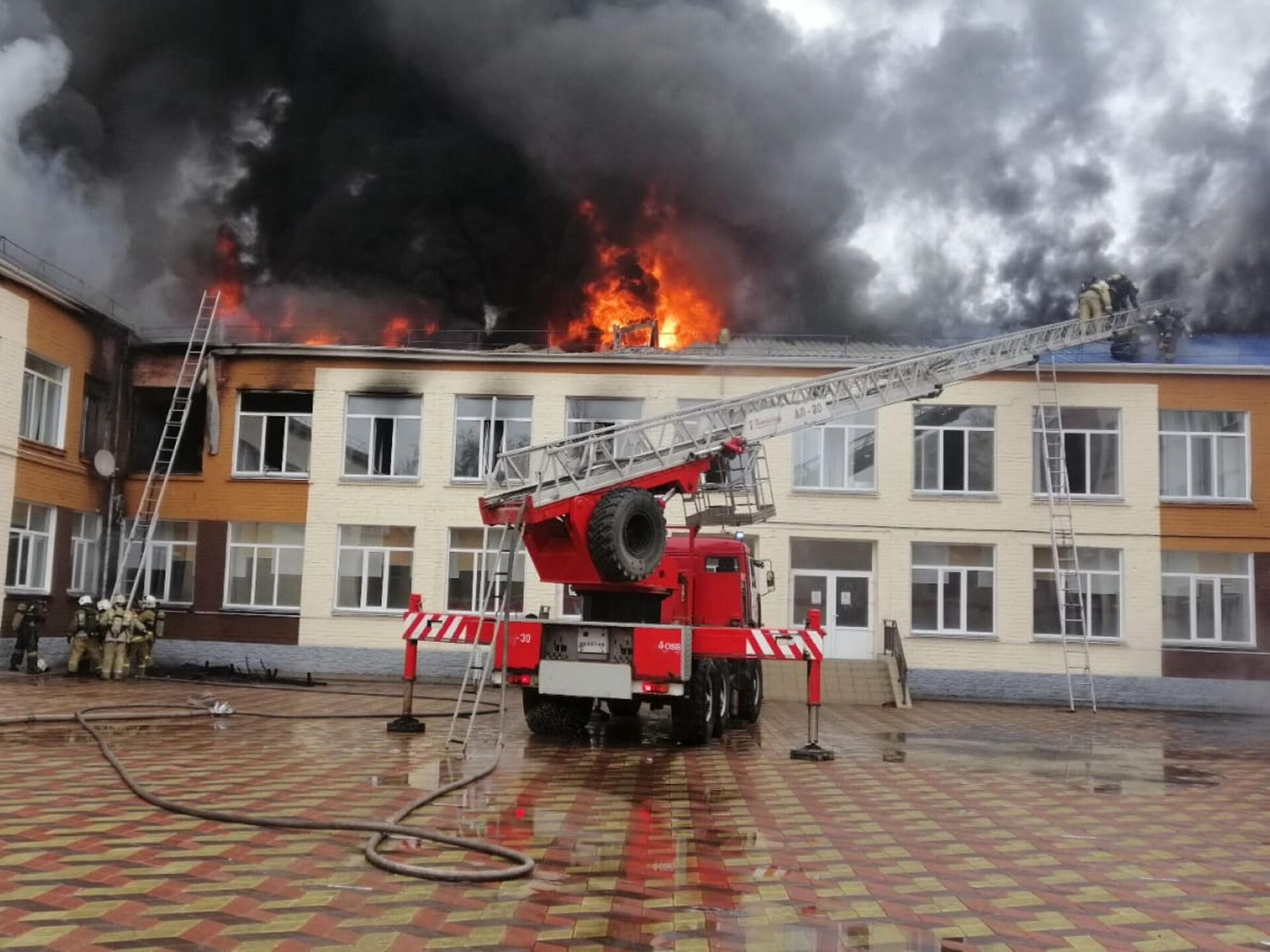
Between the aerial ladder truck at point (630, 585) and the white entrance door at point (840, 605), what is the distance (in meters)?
8.31

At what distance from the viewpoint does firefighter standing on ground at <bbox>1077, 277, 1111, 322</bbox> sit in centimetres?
2178

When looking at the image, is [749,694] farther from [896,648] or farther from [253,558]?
[253,558]

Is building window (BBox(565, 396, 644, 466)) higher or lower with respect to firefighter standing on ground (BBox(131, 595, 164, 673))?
higher

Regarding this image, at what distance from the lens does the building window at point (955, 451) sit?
2280 cm

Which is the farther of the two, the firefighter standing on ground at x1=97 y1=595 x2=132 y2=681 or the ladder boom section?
the firefighter standing on ground at x1=97 y1=595 x2=132 y2=681

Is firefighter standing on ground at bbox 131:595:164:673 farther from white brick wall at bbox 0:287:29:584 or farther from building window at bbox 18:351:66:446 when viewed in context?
building window at bbox 18:351:66:446

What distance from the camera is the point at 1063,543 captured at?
22109 millimetres

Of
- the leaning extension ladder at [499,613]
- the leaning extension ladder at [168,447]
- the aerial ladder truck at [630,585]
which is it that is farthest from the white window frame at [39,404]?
the leaning extension ladder at [499,613]

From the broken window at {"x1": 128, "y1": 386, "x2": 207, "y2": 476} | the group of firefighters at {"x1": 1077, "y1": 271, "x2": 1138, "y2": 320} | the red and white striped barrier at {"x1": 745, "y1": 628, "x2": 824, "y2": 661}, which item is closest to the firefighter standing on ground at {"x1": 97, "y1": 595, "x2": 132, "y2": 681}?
the broken window at {"x1": 128, "y1": 386, "x2": 207, "y2": 476}

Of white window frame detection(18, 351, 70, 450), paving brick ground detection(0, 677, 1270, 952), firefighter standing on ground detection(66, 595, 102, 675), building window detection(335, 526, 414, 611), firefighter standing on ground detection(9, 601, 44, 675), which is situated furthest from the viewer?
building window detection(335, 526, 414, 611)

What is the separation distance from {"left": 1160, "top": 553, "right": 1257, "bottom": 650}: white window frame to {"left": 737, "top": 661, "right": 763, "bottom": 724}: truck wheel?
1043cm

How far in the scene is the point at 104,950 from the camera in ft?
14.9

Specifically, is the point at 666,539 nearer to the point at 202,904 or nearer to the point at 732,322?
the point at 202,904

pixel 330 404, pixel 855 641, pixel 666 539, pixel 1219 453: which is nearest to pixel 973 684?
pixel 855 641
